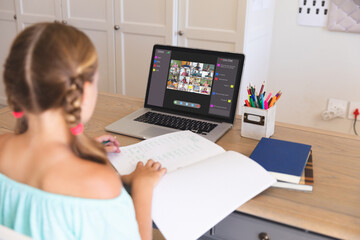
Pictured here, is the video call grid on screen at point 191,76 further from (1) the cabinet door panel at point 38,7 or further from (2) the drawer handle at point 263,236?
(1) the cabinet door panel at point 38,7

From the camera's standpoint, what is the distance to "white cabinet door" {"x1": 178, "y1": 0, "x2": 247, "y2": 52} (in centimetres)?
252

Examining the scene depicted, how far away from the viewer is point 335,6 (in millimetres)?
2613

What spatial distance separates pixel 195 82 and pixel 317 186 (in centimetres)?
57

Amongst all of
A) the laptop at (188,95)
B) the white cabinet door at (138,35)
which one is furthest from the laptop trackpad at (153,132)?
the white cabinet door at (138,35)

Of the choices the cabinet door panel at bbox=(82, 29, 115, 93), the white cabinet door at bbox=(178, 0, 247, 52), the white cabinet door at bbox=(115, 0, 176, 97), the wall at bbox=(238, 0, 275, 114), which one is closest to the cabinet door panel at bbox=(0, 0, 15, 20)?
the cabinet door panel at bbox=(82, 29, 115, 93)

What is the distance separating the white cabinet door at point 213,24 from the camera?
252 cm

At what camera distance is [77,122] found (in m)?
0.78

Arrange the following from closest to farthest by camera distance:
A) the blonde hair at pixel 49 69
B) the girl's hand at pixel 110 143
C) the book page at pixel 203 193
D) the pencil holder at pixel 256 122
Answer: the blonde hair at pixel 49 69
the book page at pixel 203 193
the girl's hand at pixel 110 143
the pencil holder at pixel 256 122

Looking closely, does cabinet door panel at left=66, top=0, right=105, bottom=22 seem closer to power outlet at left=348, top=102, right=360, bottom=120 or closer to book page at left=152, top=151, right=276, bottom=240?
power outlet at left=348, top=102, right=360, bottom=120

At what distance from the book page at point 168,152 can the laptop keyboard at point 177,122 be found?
92 mm

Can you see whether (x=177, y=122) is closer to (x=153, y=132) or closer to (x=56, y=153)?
(x=153, y=132)

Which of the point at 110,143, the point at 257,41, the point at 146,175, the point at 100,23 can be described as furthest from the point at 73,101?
the point at 100,23

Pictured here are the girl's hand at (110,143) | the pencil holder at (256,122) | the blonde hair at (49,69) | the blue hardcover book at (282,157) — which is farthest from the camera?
the pencil holder at (256,122)

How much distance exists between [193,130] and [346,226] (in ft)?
1.93
